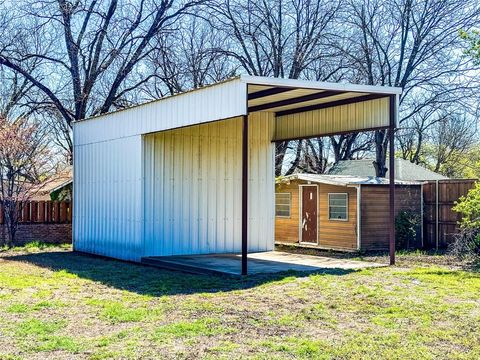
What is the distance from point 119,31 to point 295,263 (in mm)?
12918

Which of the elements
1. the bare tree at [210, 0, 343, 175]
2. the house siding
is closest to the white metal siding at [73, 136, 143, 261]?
the house siding

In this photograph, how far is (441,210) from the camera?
15.3m

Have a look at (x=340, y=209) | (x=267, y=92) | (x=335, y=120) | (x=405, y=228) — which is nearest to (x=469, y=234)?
(x=405, y=228)

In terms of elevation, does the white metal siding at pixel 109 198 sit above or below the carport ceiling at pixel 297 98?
below

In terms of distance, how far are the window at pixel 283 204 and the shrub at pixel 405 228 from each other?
313cm

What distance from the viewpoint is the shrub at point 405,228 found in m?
15.1

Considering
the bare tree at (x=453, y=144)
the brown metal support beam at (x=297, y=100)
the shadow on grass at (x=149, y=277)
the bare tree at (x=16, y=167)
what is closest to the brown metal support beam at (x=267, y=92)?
the brown metal support beam at (x=297, y=100)

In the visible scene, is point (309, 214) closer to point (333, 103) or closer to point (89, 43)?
point (333, 103)

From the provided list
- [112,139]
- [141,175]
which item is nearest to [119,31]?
[112,139]

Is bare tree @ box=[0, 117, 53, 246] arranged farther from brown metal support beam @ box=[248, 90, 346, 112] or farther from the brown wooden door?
the brown wooden door

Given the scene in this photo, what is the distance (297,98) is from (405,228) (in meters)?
4.76

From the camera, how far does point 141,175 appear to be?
13.2m

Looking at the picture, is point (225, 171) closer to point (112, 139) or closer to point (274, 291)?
A: point (112, 139)

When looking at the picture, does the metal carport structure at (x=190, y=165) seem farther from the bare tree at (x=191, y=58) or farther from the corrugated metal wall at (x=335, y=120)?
the bare tree at (x=191, y=58)
